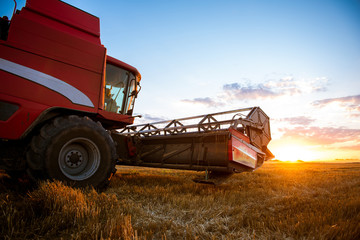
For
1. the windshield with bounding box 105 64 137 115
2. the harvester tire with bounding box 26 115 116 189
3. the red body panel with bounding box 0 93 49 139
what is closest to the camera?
the red body panel with bounding box 0 93 49 139

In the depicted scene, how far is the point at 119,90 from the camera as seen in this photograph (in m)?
4.73

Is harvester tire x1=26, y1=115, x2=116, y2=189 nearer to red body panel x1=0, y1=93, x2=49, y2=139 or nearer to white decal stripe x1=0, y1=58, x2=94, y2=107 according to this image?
red body panel x1=0, y1=93, x2=49, y2=139

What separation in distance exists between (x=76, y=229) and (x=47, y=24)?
11.0ft

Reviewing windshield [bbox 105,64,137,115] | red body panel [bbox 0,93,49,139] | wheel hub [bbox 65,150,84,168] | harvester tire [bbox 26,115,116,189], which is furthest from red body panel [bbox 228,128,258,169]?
red body panel [bbox 0,93,49,139]

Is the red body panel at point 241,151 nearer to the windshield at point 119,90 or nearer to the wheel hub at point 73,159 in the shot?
the windshield at point 119,90

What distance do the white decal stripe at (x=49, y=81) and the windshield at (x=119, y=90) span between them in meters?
0.92

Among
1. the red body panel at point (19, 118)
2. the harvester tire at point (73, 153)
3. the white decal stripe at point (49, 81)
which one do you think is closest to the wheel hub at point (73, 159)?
the harvester tire at point (73, 153)

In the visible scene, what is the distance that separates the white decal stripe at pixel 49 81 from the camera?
2871mm

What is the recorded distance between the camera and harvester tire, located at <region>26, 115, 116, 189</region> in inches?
116

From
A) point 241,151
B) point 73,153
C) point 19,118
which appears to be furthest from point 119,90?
point 241,151

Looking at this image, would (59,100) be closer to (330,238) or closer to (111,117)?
(111,117)

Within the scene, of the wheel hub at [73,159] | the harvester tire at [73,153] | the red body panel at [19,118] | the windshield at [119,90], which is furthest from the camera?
the windshield at [119,90]

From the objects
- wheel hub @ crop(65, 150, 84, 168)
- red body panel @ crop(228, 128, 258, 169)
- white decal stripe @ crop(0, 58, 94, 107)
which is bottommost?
wheel hub @ crop(65, 150, 84, 168)

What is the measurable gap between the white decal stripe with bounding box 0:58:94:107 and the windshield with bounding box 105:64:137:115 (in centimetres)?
92
